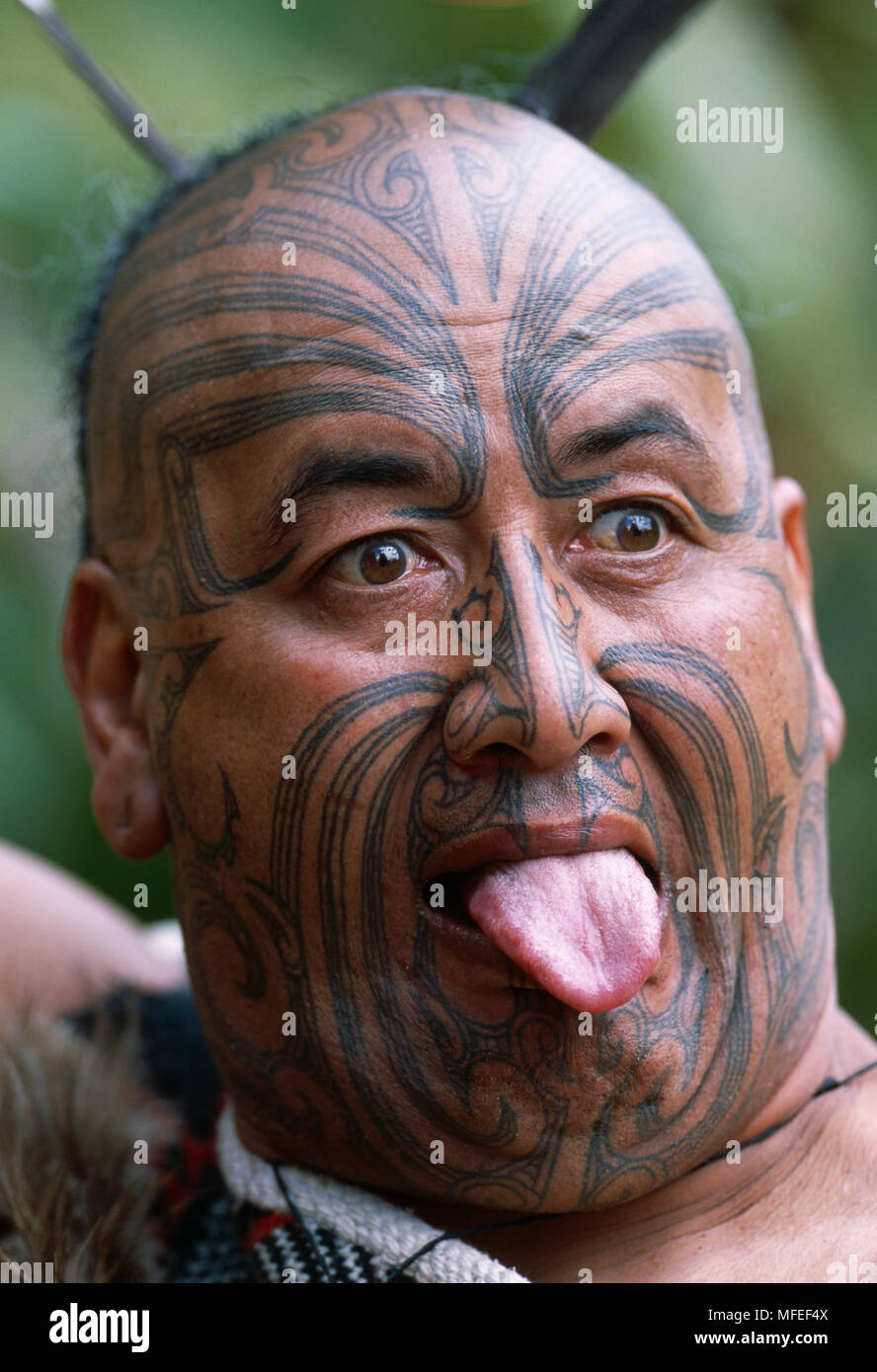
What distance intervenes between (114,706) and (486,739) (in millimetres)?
601

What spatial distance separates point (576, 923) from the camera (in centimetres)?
134

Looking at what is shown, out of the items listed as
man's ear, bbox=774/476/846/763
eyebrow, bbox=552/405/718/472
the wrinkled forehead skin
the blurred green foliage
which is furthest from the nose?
the blurred green foliage

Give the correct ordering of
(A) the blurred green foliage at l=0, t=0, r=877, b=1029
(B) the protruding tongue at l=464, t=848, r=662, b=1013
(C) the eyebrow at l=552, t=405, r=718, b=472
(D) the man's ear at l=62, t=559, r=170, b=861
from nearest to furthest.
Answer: (B) the protruding tongue at l=464, t=848, r=662, b=1013
(C) the eyebrow at l=552, t=405, r=718, b=472
(D) the man's ear at l=62, t=559, r=170, b=861
(A) the blurred green foliage at l=0, t=0, r=877, b=1029

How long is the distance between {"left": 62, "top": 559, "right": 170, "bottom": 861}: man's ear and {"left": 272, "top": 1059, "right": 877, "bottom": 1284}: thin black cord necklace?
0.42 m

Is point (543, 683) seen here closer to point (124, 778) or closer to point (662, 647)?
point (662, 647)

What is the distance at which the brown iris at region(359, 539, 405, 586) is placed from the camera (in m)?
1.44

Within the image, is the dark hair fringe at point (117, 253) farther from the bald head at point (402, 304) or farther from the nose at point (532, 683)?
the nose at point (532, 683)

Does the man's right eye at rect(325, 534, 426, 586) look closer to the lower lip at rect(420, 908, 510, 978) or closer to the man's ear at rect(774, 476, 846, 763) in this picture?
the lower lip at rect(420, 908, 510, 978)

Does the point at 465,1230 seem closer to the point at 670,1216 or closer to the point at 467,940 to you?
the point at 670,1216

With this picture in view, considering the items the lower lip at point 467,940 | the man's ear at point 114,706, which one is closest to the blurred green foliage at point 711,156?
the man's ear at point 114,706

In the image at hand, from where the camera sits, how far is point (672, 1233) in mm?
1488

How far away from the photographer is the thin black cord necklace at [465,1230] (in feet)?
4.72

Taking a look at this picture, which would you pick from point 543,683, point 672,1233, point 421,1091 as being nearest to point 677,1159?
point 672,1233

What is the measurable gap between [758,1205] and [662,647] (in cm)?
61
